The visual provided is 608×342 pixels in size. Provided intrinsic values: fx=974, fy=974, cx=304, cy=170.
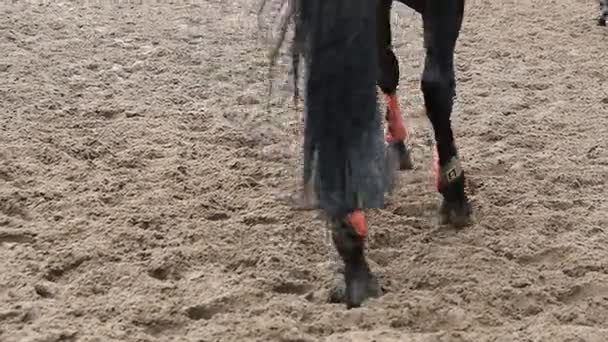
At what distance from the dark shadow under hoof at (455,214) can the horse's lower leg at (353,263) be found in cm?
46

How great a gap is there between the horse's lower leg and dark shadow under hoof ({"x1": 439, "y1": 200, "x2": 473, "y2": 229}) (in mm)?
463

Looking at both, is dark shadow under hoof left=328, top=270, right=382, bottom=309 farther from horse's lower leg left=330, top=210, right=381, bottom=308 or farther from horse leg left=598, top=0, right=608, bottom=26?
horse leg left=598, top=0, right=608, bottom=26

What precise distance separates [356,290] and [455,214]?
0.55 m

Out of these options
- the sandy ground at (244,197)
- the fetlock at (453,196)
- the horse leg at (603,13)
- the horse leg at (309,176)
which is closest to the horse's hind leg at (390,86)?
the sandy ground at (244,197)

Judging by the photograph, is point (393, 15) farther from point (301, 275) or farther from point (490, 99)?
point (301, 275)

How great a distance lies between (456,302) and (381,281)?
7.6 inches

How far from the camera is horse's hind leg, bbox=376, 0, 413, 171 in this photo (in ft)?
8.87

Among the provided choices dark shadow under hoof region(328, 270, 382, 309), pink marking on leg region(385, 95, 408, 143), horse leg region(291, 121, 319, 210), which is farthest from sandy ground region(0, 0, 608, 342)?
horse leg region(291, 121, 319, 210)

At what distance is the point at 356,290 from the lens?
2178 mm

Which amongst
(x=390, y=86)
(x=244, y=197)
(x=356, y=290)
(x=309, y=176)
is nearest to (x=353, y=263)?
(x=356, y=290)

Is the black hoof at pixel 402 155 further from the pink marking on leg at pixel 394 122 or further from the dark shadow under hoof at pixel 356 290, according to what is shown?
the dark shadow under hoof at pixel 356 290

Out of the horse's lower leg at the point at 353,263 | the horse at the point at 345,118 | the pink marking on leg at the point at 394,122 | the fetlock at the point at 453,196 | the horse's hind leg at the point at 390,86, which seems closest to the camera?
the horse at the point at 345,118

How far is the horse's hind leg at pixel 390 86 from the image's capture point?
2704 mm

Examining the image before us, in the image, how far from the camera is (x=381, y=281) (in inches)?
90.5
